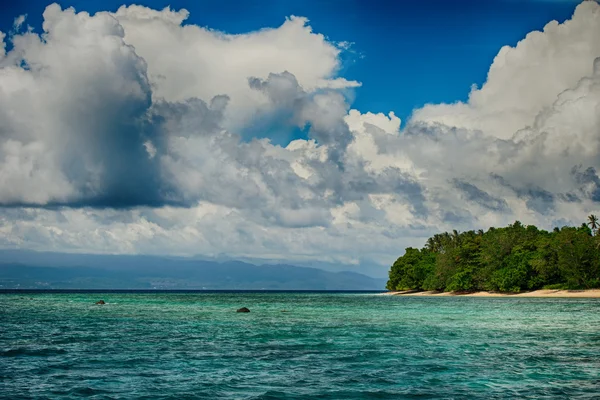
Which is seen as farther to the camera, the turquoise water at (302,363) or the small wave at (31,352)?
the small wave at (31,352)

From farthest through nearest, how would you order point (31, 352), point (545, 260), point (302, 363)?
point (545, 260) → point (31, 352) → point (302, 363)

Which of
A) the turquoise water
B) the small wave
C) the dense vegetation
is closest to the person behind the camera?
Result: the turquoise water

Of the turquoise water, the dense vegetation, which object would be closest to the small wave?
the turquoise water

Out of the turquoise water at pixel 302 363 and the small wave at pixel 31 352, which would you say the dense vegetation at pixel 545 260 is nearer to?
the turquoise water at pixel 302 363

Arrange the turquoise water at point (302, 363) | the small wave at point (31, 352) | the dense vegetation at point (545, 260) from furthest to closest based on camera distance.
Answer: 1. the dense vegetation at point (545, 260)
2. the small wave at point (31, 352)
3. the turquoise water at point (302, 363)

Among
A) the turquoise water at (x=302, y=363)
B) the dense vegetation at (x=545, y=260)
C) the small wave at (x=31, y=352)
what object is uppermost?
the dense vegetation at (x=545, y=260)

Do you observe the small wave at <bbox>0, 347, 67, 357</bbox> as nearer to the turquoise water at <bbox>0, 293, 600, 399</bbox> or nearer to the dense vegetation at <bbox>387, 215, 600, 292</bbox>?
the turquoise water at <bbox>0, 293, 600, 399</bbox>

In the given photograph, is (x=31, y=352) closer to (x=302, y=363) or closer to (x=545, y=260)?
(x=302, y=363)

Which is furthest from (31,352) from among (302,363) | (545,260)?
(545,260)

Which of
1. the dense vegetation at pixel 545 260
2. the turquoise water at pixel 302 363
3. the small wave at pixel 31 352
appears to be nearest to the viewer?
the turquoise water at pixel 302 363

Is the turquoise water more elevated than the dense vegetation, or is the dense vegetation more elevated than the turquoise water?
the dense vegetation

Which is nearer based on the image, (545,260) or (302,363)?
(302,363)

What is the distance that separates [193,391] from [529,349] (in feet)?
91.4

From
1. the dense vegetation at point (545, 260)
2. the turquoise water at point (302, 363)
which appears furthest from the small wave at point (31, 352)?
the dense vegetation at point (545, 260)
